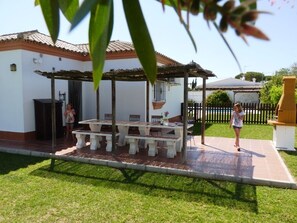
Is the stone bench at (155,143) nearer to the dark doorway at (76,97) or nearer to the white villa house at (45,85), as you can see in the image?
the white villa house at (45,85)

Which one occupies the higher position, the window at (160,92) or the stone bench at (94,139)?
the window at (160,92)

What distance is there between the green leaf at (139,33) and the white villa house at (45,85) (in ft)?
26.5

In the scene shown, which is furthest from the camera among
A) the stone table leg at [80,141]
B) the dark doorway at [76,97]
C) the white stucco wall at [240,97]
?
the white stucco wall at [240,97]

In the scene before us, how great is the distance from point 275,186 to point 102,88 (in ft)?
30.2

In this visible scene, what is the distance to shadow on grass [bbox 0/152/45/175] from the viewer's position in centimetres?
754

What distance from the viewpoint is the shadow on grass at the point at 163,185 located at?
17.8 feet

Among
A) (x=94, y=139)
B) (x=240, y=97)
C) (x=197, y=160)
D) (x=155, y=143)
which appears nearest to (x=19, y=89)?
(x=94, y=139)

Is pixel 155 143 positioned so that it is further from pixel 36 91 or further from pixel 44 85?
pixel 44 85

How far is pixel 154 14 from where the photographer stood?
894 mm

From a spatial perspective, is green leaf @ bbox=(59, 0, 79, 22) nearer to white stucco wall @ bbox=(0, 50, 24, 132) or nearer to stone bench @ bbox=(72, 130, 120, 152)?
stone bench @ bbox=(72, 130, 120, 152)

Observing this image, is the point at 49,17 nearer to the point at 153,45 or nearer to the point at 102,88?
the point at 153,45

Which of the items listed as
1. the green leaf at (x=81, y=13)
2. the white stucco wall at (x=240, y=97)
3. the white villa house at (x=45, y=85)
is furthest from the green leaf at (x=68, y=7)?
the white stucco wall at (x=240, y=97)

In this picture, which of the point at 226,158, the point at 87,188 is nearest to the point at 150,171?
the point at 87,188

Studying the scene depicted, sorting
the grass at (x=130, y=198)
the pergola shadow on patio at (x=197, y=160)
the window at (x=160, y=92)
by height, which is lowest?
the grass at (x=130, y=198)
